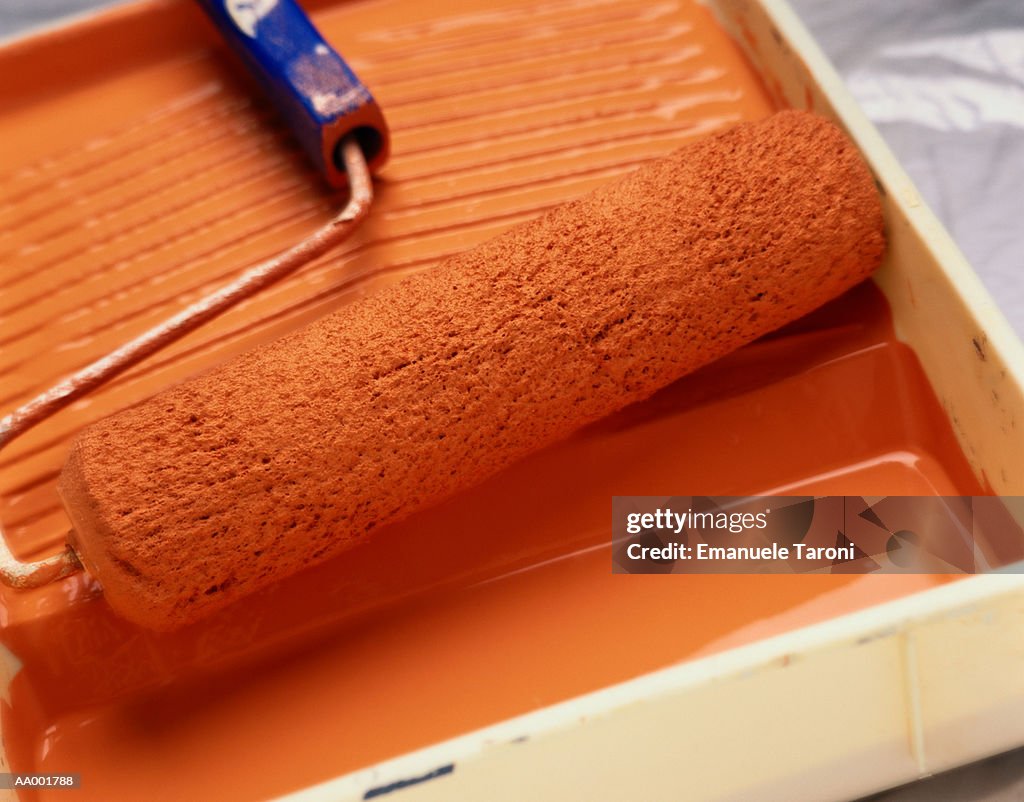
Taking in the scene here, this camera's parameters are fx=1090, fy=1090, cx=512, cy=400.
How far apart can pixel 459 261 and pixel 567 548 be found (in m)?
0.18

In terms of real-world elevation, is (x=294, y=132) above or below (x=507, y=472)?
above

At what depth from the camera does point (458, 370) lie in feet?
1.82

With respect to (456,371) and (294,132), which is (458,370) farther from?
(294,132)

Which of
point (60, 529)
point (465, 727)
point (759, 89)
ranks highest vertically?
point (759, 89)

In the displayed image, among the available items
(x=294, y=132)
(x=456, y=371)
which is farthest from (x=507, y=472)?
(x=294, y=132)

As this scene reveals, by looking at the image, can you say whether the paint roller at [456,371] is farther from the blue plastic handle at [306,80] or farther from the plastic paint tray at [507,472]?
the blue plastic handle at [306,80]

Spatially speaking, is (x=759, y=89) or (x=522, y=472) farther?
(x=759, y=89)

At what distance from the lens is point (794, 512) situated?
2.07ft

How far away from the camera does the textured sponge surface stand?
53cm

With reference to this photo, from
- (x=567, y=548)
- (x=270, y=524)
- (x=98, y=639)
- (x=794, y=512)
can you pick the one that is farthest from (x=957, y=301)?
(x=98, y=639)

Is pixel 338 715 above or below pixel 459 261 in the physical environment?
below

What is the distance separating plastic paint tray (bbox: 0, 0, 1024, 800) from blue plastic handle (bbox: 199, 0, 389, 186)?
0.09 ft

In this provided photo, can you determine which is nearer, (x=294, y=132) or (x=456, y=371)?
(x=456, y=371)

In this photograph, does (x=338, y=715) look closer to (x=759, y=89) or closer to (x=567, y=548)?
(x=567, y=548)
